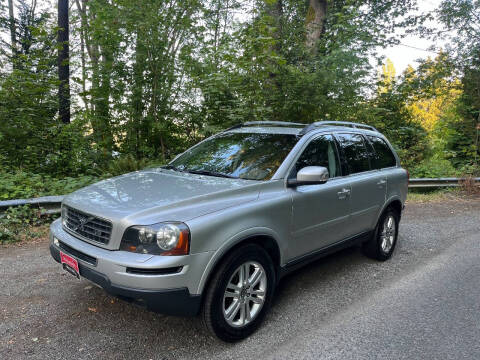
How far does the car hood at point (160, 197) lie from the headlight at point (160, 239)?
0.21 feet

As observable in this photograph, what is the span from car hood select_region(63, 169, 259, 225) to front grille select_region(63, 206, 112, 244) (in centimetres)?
6

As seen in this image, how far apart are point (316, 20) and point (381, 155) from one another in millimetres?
10990

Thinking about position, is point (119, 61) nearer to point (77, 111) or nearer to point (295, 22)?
point (77, 111)

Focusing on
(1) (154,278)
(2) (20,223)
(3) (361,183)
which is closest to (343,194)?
(3) (361,183)

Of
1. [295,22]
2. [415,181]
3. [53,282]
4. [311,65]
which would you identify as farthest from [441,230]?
[295,22]

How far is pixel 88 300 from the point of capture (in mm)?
3619

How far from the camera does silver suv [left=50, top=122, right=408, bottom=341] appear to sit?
2586 millimetres

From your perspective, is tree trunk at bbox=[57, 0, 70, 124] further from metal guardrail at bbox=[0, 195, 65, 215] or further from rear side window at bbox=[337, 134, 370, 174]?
rear side window at bbox=[337, 134, 370, 174]

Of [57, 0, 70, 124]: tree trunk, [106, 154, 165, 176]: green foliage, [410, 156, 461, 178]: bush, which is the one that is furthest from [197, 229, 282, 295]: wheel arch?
[410, 156, 461, 178]: bush

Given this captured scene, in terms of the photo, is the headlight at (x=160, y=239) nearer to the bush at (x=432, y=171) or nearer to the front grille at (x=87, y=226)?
the front grille at (x=87, y=226)

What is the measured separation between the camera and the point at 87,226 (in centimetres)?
294

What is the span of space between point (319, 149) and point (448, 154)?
12.3 meters

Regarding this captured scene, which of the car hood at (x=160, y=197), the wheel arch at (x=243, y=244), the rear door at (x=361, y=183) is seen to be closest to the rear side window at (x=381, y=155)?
the rear door at (x=361, y=183)

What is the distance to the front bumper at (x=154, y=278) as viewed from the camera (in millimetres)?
2521
